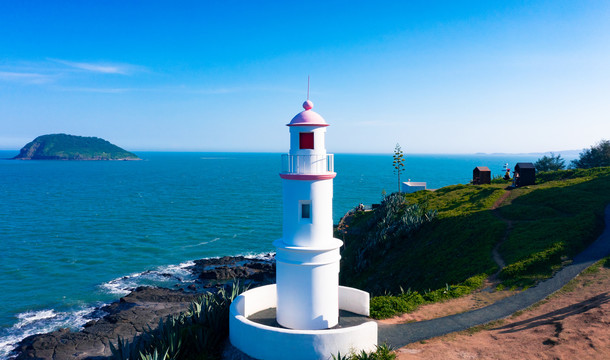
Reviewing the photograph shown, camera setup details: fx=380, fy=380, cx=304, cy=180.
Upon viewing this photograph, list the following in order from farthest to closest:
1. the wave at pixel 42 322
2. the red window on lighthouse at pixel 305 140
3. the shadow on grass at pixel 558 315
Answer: the wave at pixel 42 322, the shadow on grass at pixel 558 315, the red window on lighthouse at pixel 305 140

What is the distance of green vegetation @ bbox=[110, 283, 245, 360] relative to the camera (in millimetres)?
12742

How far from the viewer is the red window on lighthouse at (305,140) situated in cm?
1251

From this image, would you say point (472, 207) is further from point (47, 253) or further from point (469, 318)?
point (47, 253)

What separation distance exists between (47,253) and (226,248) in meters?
20.2

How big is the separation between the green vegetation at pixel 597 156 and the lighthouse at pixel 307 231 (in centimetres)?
6112

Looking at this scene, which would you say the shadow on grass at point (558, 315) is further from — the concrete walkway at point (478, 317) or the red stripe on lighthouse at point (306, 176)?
the red stripe on lighthouse at point (306, 176)

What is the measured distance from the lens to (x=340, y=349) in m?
11.6

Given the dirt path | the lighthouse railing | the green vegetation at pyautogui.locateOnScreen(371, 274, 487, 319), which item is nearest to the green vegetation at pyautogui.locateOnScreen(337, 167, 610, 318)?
the green vegetation at pyautogui.locateOnScreen(371, 274, 487, 319)

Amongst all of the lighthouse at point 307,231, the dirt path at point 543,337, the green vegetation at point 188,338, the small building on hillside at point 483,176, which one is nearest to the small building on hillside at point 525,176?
the small building on hillside at point 483,176

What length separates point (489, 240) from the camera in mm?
23984

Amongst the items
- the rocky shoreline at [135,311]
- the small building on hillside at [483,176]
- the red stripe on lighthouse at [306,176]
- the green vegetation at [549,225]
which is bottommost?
the rocky shoreline at [135,311]

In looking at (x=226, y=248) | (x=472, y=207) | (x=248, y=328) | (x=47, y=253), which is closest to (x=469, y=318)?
(x=248, y=328)

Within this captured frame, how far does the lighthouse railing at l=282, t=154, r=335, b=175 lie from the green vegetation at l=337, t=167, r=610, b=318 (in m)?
6.97

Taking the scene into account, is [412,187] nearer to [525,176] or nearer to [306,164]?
[525,176]
